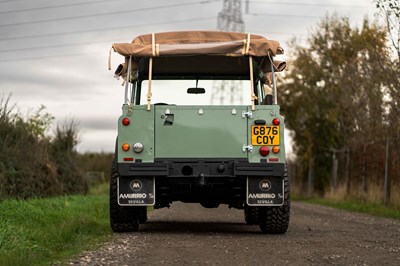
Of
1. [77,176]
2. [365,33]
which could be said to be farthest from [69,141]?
[365,33]

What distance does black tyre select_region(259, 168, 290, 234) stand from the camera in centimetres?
1338

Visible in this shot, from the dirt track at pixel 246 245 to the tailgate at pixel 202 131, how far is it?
1294 mm

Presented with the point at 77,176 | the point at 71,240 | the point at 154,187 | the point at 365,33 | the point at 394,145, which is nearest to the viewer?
the point at 71,240

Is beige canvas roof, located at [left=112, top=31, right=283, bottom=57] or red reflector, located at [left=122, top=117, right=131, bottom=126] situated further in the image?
beige canvas roof, located at [left=112, top=31, right=283, bottom=57]

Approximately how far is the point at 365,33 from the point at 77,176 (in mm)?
17139

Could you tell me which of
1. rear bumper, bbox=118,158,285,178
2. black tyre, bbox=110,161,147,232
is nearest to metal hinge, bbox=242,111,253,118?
rear bumper, bbox=118,158,285,178

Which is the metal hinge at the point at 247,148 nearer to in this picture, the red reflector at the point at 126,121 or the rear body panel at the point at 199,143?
the rear body panel at the point at 199,143

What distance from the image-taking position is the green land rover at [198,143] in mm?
12758

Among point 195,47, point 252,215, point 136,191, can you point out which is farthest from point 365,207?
point 136,191

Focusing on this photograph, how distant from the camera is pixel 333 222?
17.6 m

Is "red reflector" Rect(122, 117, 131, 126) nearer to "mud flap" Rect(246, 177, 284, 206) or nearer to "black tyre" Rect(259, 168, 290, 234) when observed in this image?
"mud flap" Rect(246, 177, 284, 206)

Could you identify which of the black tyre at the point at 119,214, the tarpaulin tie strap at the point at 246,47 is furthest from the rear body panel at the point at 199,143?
the tarpaulin tie strap at the point at 246,47

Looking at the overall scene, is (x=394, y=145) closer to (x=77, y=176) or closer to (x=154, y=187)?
(x=77, y=176)

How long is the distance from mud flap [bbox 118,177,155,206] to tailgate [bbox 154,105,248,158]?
464mm
